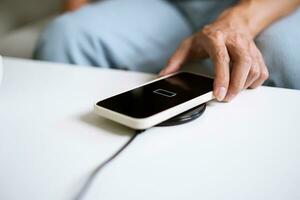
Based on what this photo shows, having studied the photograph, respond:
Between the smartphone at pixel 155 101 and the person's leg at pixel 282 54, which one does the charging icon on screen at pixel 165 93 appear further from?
the person's leg at pixel 282 54

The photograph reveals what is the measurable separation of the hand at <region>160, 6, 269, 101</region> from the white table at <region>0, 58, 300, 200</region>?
0.08 feet

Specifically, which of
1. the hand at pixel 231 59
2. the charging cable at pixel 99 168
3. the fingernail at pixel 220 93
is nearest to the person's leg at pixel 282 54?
the hand at pixel 231 59

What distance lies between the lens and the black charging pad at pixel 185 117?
17.4 inches

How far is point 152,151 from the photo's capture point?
40 cm

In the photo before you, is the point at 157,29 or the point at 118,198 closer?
the point at 118,198

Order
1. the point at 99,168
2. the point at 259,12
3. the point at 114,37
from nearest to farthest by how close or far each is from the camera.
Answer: the point at 99,168 → the point at 259,12 → the point at 114,37

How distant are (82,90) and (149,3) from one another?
0.46 m

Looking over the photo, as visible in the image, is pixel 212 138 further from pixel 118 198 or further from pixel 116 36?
pixel 116 36

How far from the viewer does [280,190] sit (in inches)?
13.2

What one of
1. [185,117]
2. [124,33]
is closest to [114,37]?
[124,33]

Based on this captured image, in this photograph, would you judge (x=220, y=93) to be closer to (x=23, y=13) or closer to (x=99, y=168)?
(x=99, y=168)

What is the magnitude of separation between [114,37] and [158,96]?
Answer: 0.41 meters

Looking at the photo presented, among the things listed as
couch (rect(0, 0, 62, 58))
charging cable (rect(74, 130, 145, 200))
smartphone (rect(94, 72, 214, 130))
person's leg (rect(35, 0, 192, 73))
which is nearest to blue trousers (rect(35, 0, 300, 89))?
person's leg (rect(35, 0, 192, 73))

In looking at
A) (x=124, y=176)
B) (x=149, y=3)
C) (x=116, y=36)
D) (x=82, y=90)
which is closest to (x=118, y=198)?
(x=124, y=176)
